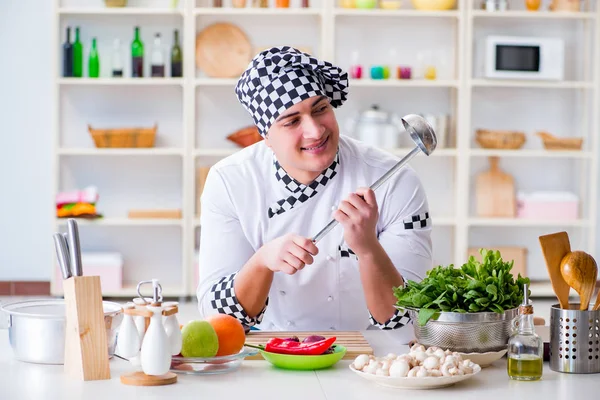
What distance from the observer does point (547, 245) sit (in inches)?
68.5

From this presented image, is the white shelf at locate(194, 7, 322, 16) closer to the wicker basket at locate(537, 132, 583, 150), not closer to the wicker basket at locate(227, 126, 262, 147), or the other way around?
the wicker basket at locate(227, 126, 262, 147)

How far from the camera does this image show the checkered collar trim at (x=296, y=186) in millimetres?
2389

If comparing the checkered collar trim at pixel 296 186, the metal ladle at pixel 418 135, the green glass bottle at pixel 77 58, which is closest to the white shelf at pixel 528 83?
the green glass bottle at pixel 77 58

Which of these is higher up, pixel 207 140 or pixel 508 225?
pixel 207 140

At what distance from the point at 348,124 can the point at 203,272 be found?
3418mm

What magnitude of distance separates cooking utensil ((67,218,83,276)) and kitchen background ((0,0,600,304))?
12.4ft

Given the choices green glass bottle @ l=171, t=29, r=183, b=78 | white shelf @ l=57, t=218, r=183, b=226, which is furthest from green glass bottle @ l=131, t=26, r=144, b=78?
white shelf @ l=57, t=218, r=183, b=226

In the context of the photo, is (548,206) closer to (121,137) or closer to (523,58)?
(523,58)

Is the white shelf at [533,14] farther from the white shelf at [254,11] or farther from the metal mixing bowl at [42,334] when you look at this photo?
the metal mixing bowl at [42,334]

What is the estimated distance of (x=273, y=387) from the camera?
1.63 meters

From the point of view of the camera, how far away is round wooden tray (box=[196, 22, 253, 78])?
18.3 ft

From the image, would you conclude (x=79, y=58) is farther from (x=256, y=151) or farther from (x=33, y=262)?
(x=256, y=151)

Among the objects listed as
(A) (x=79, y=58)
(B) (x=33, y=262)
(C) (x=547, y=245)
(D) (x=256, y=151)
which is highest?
(A) (x=79, y=58)

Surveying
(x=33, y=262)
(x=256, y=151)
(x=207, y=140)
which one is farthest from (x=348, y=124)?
(x=256, y=151)
